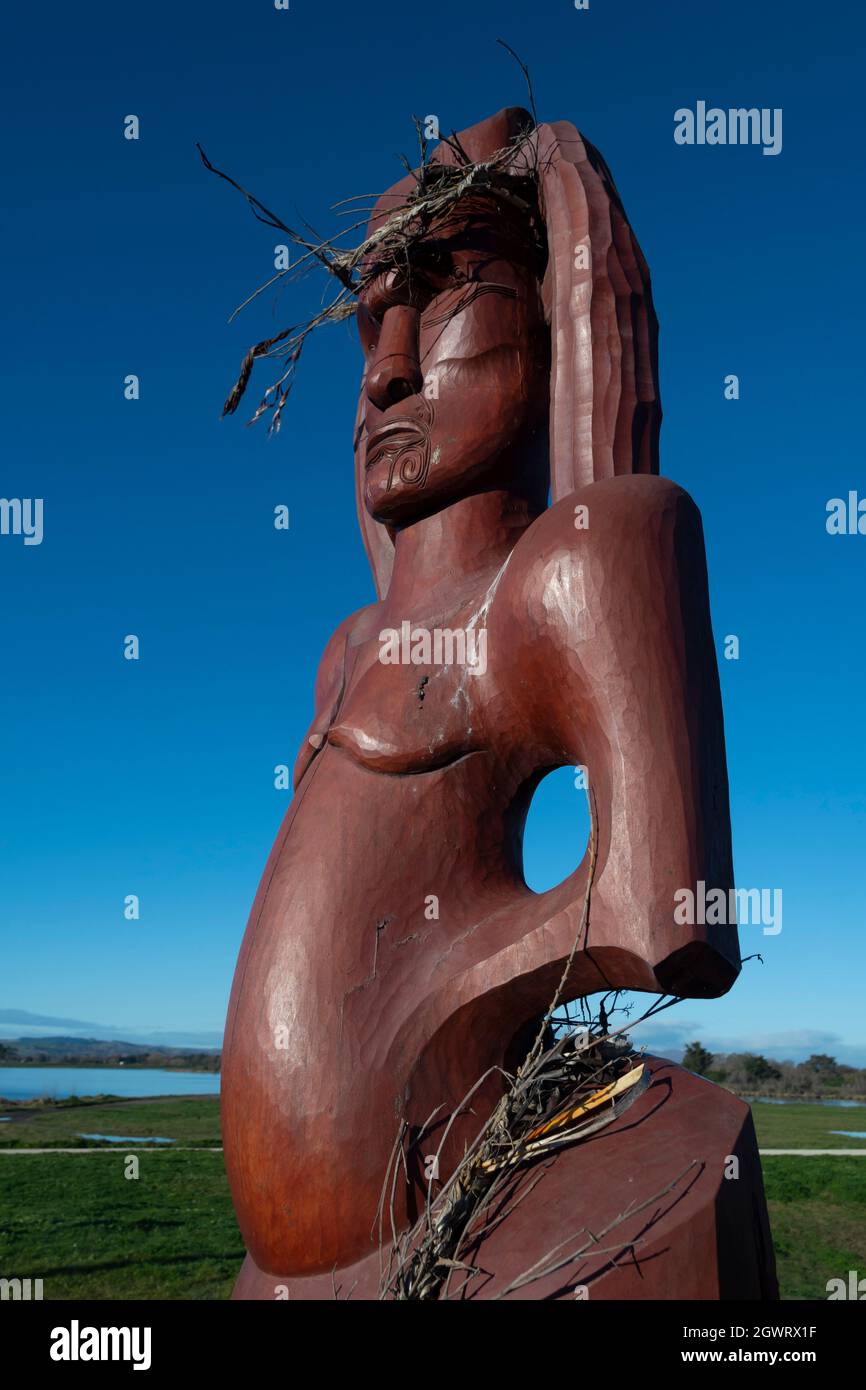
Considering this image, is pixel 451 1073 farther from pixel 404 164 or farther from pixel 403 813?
pixel 404 164

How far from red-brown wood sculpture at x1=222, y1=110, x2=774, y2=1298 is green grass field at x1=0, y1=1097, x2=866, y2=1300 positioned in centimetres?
491

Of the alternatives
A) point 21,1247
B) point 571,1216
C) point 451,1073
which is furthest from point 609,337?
point 21,1247

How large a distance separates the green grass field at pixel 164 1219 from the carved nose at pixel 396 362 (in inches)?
235

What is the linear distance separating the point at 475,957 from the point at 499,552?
4.85ft

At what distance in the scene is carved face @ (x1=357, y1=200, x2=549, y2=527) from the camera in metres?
4.12

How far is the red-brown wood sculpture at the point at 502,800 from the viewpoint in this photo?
3.08 meters

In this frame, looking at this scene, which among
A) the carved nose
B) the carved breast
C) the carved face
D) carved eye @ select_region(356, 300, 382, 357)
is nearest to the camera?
the carved breast

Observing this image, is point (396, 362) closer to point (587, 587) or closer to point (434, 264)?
point (434, 264)

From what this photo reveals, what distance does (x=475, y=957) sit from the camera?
341 centimetres

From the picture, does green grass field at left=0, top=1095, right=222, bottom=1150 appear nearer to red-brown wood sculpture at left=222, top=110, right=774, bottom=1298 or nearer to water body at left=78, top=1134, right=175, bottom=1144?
water body at left=78, top=1134, right=175, bottom=1144
